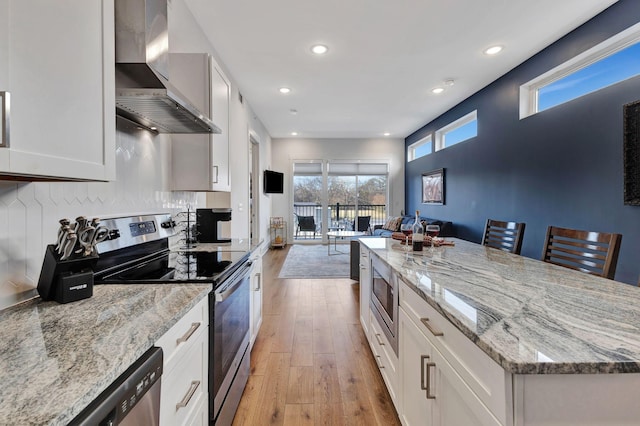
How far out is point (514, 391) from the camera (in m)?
0.69

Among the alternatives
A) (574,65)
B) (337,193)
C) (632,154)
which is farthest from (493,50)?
(337,193)

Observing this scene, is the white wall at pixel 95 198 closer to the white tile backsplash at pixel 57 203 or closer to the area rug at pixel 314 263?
the white tile backsplash at pixel 57 203

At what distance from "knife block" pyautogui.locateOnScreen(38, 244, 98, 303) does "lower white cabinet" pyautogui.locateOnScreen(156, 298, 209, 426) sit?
1.31 feet

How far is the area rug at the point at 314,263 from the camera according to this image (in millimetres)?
4949

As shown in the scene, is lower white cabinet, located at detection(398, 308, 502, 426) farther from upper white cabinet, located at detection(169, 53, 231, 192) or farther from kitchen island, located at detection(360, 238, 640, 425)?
upper white cabinet, located at detection(169, 53, 231, 192)

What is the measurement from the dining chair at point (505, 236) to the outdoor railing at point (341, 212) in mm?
5659

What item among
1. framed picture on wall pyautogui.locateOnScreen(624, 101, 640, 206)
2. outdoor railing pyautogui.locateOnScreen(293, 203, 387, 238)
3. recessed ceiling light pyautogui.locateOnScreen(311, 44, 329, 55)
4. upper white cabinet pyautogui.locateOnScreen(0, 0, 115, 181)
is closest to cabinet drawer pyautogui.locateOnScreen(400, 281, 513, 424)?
upper white cabinet pyautogui.locateOnScreen(0, 0, 115, 181)

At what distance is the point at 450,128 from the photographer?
5773mm

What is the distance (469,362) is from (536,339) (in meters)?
0.19

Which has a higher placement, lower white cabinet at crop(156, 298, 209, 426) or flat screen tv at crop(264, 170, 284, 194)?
flat screen tv at crop(264, 170, 284, 194)

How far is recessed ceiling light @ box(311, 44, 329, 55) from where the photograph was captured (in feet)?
10.5

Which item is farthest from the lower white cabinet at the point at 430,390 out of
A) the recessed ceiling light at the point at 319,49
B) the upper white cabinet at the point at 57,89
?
the recessed ceiling light at the point at 319,49

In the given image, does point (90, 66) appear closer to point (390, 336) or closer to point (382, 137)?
point (390, 336)

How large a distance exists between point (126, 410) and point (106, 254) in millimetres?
1037
